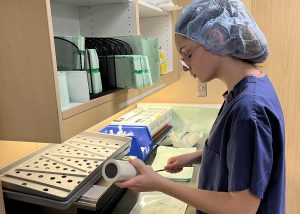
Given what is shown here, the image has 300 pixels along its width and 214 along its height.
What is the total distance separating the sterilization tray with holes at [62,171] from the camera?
837 mm

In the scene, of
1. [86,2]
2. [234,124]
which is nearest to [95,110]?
[234,124]

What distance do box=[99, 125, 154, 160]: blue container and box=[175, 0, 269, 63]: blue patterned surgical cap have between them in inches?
28.4

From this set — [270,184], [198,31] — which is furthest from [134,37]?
[270,184]

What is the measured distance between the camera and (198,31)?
876 millimetres

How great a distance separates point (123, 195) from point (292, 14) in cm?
168

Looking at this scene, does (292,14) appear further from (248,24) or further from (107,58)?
(107,58)

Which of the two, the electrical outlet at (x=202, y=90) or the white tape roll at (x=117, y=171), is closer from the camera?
the white tape roll at (x=117, y=171)

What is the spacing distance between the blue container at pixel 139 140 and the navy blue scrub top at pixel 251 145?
62 cm

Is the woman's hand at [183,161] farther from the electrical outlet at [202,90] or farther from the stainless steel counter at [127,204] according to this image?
the electrical outlet at [202,90]

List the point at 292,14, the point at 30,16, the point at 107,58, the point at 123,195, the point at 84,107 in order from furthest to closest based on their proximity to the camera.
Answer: the point at 292,14
the point at 123,195
the point at 107,58
the point at 84,107
the point at 30,16

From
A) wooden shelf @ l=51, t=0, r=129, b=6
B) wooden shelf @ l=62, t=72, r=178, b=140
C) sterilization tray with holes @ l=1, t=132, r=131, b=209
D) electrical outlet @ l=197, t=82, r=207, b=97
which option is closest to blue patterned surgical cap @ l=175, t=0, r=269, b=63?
wooden shelf @ l=62, t=72, r=178, b=140

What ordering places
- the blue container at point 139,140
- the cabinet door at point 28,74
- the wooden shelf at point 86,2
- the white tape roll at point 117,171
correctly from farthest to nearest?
the blue container at point 139,140
the wooden shelf at point 86,2
the white tape roll at point 117,171
the cabinet door at point 28,74

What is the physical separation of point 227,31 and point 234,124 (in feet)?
0.93

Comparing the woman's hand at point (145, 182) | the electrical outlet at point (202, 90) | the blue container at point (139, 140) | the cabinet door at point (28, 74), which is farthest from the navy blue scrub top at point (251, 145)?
the electrical outlet at point (202, 90)
